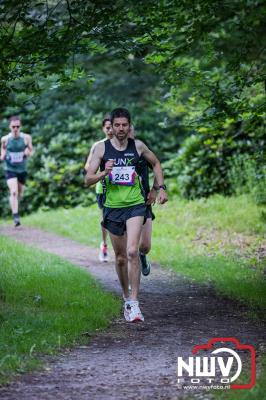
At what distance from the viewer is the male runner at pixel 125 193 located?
8641 millimetres

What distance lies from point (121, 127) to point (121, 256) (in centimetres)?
151

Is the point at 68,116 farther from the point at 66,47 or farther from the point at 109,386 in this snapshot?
the point at 109,386

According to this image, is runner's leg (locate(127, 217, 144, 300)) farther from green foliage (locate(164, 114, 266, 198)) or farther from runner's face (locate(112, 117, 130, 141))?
green foliage (locate(164, 114, 266, 198))

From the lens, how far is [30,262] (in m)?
11.7

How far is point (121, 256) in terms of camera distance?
900 cm

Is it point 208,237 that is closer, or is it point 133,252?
point 133,252

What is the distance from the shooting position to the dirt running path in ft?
19.9

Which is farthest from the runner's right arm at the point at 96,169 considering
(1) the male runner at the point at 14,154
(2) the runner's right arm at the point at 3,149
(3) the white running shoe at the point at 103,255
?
(2) the runner's right arm at the point at 3,149

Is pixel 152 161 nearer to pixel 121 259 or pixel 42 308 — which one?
pixel 121 259

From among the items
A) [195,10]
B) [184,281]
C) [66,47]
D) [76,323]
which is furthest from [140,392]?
[184,281]

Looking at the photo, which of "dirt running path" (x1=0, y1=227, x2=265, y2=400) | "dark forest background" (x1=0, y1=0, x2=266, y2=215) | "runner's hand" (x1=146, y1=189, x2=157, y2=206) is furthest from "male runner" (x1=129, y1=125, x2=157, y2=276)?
"dark forest background" (x1=0, y1=0, x2=266, y2=215)

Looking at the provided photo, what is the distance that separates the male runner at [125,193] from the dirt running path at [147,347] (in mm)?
590

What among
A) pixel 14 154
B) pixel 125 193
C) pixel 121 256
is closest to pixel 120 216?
pixel 125 193

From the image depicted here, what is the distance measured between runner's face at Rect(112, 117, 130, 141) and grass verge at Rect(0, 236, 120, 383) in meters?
2.03
